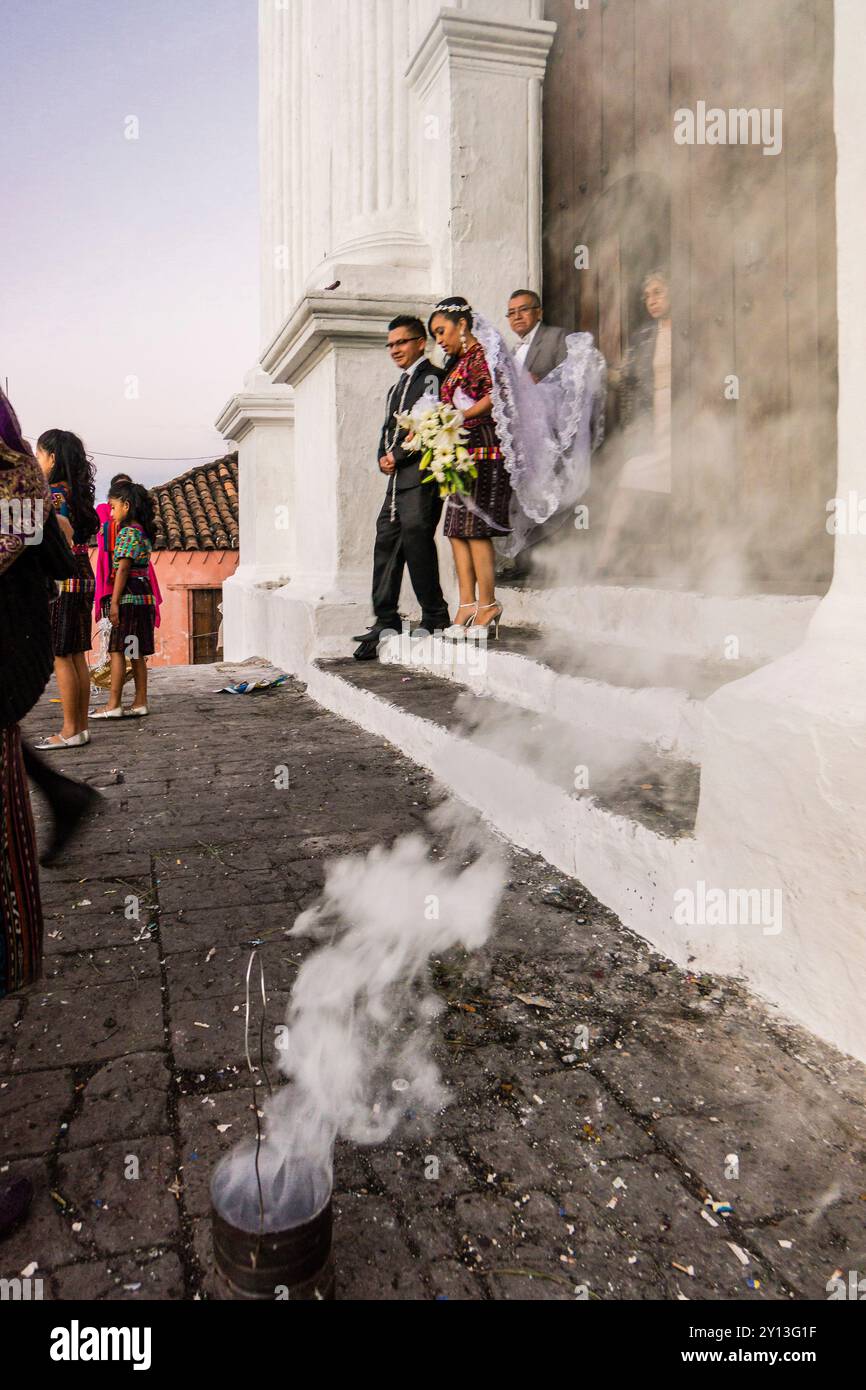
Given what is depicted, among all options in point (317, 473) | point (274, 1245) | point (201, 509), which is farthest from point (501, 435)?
point (201, 509)

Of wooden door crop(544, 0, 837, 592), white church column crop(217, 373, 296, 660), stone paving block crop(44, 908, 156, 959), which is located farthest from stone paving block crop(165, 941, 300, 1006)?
white church column crop(217, 373, 296, 660)

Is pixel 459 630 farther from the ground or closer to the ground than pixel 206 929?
farther from the ground

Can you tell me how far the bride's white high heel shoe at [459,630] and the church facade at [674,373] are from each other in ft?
0.66

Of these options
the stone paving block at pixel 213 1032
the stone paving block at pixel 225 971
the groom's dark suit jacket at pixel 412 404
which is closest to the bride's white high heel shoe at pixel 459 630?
the groom's dark suit jacket at pixel 412 404

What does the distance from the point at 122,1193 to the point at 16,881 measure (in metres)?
0.66

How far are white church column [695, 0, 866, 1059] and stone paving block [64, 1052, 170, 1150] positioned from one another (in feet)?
4.63

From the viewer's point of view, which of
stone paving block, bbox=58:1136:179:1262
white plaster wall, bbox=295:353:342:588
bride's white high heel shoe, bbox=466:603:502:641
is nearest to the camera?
stone paving block, bbox=58:1136:179:1262

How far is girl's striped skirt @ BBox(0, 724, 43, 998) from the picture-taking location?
191 cm

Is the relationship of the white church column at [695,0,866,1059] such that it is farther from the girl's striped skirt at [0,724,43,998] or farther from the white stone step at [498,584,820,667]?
the girl's striped skirt at [0,724,43,998]

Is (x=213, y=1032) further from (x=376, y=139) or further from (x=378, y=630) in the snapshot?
→ (x=376, y=139)

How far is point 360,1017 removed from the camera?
226 centimetres

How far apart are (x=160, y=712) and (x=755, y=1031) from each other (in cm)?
543

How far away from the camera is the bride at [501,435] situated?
5.72 m

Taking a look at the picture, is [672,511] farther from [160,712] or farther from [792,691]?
[160,712]
